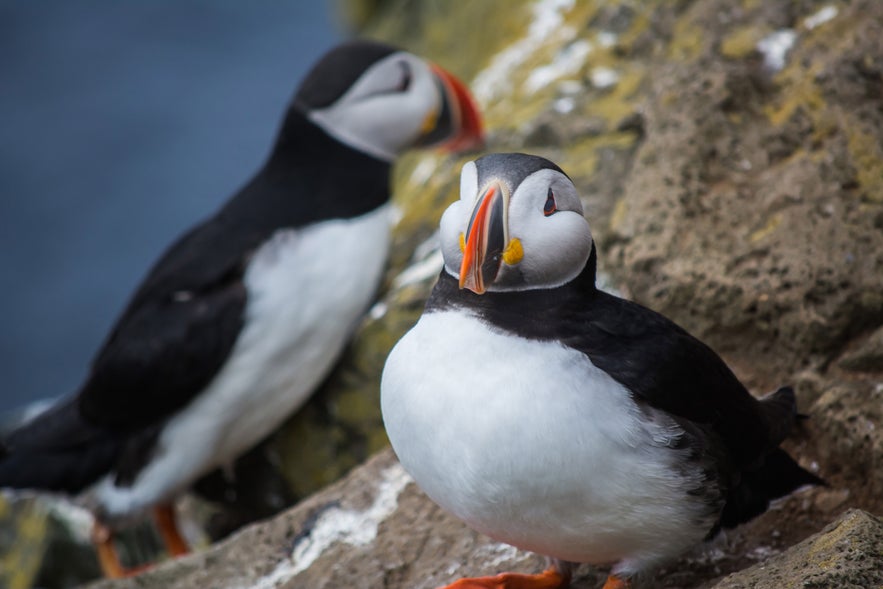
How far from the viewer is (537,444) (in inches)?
79.4

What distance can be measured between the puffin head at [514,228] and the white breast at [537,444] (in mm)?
127

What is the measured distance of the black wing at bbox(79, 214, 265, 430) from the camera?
12.1 ft

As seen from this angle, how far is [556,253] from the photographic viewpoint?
210 centimetres

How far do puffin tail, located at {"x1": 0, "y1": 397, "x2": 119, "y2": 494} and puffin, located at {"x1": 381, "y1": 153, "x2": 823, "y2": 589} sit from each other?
6.35 feet

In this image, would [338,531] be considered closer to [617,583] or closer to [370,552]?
[370,552]

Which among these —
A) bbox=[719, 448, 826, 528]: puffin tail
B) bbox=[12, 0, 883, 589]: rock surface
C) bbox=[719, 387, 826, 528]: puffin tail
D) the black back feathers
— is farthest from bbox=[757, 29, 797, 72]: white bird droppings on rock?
bbox=[719, 448, 826, 528]: puffin tail

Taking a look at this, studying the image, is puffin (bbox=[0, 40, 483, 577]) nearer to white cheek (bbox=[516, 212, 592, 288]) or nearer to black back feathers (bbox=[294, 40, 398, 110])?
black back feathers (bbox=[294, 40, 398, 110])

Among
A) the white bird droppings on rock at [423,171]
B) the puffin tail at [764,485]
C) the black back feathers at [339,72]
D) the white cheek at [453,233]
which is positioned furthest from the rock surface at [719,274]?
the white cheek at [453,233]

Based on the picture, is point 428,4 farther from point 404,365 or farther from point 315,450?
point 404,365

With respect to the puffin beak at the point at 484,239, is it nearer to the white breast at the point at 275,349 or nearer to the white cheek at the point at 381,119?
the white breast at the point at 275,349

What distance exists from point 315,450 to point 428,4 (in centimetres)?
354

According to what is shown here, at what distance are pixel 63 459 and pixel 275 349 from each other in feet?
2.74

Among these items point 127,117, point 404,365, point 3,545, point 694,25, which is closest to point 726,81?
point 694,25

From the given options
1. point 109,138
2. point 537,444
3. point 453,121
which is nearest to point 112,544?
point 453,121
